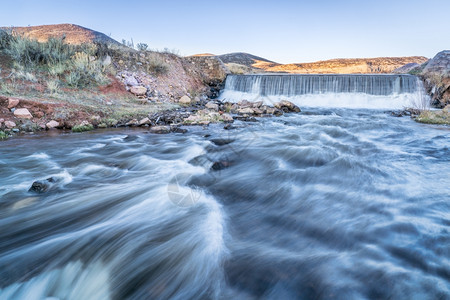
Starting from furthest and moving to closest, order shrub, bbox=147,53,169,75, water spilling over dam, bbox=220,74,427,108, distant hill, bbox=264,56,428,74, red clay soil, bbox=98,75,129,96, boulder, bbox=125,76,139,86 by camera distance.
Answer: distant hill, bbox=264,56,428,74 → shrub, bbox=147,53,169,75 → water spilling over dam, bbox=220,74,427,108 → boulder, bbox=125,76,139,86 → red clay soil, bbox=98,75,129,96

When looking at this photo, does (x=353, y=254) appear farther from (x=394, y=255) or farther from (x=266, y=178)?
(x=266, y=178)

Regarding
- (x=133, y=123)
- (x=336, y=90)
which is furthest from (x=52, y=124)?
(x=336, y=90)

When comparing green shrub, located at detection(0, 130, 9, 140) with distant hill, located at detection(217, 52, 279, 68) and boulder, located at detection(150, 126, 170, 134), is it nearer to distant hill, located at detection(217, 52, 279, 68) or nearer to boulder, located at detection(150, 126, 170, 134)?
boulder, located at detection(150, 126, 170, 134)

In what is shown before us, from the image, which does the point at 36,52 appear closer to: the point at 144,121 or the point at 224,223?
the point at 144,121

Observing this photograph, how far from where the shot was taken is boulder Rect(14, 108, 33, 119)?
20.2ft

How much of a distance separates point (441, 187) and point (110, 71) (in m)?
11.2

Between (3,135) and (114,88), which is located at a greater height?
(114,88)

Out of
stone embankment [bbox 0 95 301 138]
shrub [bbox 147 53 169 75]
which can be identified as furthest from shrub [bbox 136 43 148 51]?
stone embankment [bbox 0 95 301 138]

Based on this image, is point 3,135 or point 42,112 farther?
point 42,112

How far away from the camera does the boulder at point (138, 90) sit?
34.4 ft

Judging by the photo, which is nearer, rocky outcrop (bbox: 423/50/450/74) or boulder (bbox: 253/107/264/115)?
boulder (bbox: 253/107/264/115)

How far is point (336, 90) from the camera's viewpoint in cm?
1381

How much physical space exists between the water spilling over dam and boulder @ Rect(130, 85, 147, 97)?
572 cm

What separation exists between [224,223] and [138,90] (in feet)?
30.5
